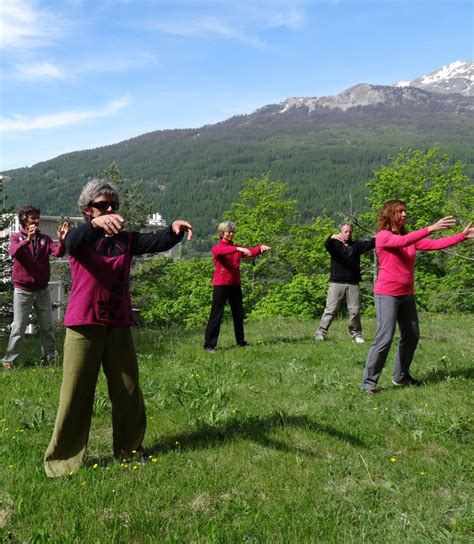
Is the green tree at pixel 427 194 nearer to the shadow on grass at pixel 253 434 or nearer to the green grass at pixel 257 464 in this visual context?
the green grass at pixel 257 464

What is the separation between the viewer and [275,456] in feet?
14.6

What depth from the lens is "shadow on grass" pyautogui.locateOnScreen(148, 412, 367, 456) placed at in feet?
15.4

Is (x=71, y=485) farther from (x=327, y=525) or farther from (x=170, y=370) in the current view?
(x=170, y=370)

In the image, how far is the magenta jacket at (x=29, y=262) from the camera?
7.81 meters

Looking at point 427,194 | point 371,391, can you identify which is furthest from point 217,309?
point 427,194

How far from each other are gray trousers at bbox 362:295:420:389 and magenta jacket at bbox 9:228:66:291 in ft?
15.4

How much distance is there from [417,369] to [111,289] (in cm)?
517

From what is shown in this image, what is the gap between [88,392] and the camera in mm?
4246

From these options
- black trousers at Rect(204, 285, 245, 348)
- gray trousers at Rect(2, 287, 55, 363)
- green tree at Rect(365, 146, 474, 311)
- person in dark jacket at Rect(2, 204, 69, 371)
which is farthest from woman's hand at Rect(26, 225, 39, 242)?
green tree at Rect(365, 146, 474, 311)

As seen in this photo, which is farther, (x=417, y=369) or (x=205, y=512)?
(x=417, y=369)

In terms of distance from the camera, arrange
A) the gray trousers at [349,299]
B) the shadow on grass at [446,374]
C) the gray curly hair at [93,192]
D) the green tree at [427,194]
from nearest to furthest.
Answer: the gray curly hair at [93,192], the shadow on grass at [446,374], the gray trousers at [349,299], the green tree at [427,194]

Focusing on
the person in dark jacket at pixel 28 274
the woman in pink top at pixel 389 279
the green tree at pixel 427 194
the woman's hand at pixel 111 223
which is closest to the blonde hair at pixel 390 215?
the woman in pink top at pixel 389 279

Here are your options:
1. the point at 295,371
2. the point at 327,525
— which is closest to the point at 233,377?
the point at 295,371

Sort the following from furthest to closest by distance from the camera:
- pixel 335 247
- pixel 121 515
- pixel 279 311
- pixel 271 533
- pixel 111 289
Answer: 1. pixel 279 311
2. pixel 335 247
3. pixel 111 289
4. pixel 121 515
5. pixel 271 533
